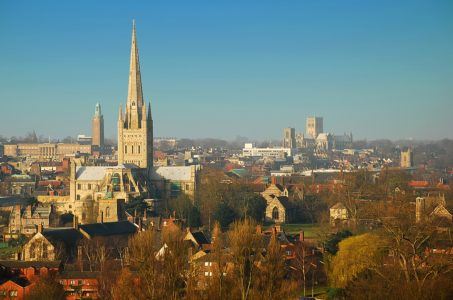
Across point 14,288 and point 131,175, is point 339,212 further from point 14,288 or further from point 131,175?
point 14,288

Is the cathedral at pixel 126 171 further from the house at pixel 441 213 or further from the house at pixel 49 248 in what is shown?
the house at pixel 441 213

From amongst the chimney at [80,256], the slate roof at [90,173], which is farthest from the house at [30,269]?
the slate roof at [90,173]

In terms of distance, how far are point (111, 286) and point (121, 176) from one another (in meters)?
44.0

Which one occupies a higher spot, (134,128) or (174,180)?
(134,128)

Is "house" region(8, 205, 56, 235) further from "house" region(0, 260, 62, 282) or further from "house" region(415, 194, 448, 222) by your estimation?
"house" region(415, 194, 448, 222)

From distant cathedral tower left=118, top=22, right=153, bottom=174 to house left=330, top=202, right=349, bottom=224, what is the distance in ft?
80.2

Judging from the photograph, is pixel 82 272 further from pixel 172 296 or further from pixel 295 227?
pixel 295 227

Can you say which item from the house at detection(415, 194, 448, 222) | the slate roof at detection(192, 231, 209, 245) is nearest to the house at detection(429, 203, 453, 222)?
the house at detection(415, 194, 448, 222)

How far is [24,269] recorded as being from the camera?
4666cm

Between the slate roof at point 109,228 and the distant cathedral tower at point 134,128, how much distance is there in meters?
32.2

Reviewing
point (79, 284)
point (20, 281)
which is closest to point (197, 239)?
point (79, 284)

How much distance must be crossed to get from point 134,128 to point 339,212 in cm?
2740

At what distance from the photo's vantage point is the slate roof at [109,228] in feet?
190

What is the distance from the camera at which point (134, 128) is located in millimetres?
95938
